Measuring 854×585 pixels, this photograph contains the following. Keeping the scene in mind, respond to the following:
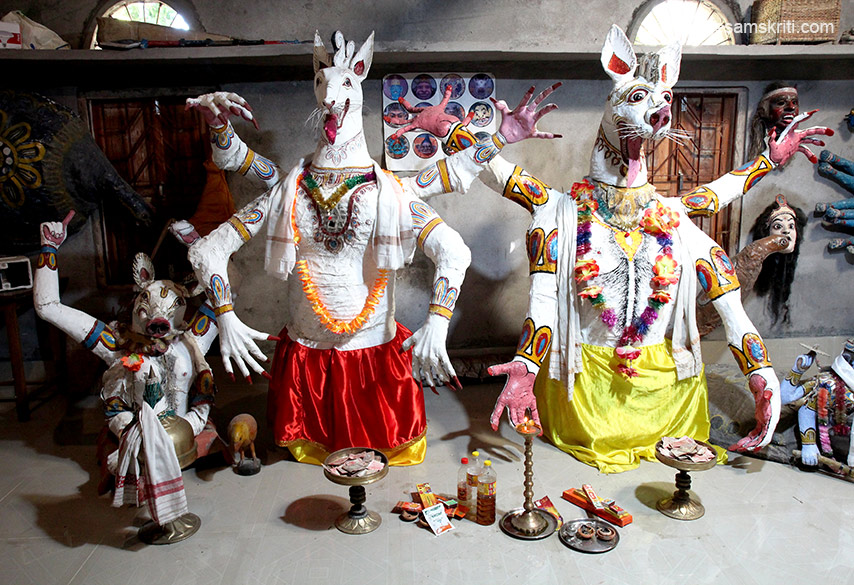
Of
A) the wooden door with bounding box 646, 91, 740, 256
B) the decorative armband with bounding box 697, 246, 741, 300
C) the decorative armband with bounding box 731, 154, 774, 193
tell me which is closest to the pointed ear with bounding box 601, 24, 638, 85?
the decorative armband with bounding box 731, 154, 774, 193

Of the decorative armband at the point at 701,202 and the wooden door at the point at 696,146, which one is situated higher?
the wooden door at the point at 696,146

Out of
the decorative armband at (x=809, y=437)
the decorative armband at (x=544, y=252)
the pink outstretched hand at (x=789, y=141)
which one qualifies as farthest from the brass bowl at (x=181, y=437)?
the pink outstretched hand at (x=789, y=141)

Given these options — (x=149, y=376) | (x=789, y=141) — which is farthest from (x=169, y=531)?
(x=789, y=141)

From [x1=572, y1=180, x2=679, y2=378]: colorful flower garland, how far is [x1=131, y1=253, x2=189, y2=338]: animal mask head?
198cm

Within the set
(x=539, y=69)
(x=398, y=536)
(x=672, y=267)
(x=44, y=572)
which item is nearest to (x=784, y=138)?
(x=672, y=267)

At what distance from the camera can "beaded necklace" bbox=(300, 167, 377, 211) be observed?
2.99 m

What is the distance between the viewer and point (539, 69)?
13.8 feet

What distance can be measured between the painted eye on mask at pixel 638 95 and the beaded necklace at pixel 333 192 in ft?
4.02

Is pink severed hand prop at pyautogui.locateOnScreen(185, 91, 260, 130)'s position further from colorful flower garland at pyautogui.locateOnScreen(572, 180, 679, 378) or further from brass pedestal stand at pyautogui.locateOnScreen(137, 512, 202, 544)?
brass pedestal stand at pyautogui.locateOnScreen(137, 512, 202, 544)

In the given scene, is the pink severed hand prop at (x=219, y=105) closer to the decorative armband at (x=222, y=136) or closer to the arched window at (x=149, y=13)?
the decorative armband at (x=222, y=136)

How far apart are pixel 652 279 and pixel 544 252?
1.74 feet

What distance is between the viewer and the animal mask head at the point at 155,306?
3.02 meters

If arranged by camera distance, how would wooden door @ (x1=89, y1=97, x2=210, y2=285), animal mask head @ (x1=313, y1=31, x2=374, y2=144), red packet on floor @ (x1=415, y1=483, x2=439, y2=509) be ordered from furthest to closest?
wooden door @ (x1=89, y1=97, x2=210, y2=285)
animal mask head @ (x1=313, y1=31, x2=374, y2=144)
red packet on floor @ (x1=415, y1=483, x2=439, y2=509)

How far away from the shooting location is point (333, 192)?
118 inches
